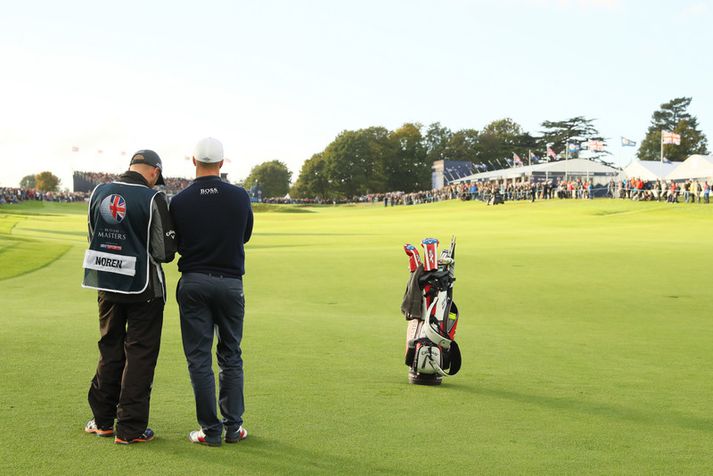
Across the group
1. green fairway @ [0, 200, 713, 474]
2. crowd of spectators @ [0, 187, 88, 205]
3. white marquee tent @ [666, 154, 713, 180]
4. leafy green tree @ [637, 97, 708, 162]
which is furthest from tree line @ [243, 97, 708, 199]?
green fairway @ [0, 200, 713, 474]

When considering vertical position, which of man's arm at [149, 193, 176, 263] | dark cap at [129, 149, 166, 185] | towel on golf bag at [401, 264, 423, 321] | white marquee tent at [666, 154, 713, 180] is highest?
white marquee tent at [666, 154, 713, 180]

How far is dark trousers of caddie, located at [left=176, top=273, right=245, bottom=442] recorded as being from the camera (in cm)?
584

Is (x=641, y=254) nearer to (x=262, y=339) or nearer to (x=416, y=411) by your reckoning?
(x=262, y=339)

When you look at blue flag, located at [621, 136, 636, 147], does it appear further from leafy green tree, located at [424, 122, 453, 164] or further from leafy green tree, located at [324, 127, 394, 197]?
leafy green tree, located at [424, 122, 453, 164]

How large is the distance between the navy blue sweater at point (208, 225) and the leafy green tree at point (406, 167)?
154 metres

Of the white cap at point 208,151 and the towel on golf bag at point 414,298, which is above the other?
the white cap at point 208,151

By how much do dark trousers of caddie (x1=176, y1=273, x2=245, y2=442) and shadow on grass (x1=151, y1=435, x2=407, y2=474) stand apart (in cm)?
21

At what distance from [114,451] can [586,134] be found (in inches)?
6774

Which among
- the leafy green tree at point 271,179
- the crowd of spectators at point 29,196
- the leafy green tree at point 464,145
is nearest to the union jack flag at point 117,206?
the crowd of spectators at point 29,196

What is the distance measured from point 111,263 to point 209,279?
75 cm

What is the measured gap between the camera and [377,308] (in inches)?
595

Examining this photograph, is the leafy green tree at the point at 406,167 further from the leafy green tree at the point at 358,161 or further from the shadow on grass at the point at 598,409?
the shadow on grass at the point at 598,409

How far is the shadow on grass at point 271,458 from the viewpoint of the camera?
5195 mm

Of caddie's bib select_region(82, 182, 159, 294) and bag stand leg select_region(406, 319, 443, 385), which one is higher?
caddie's bib select_region(82, 182, 159, 294)
